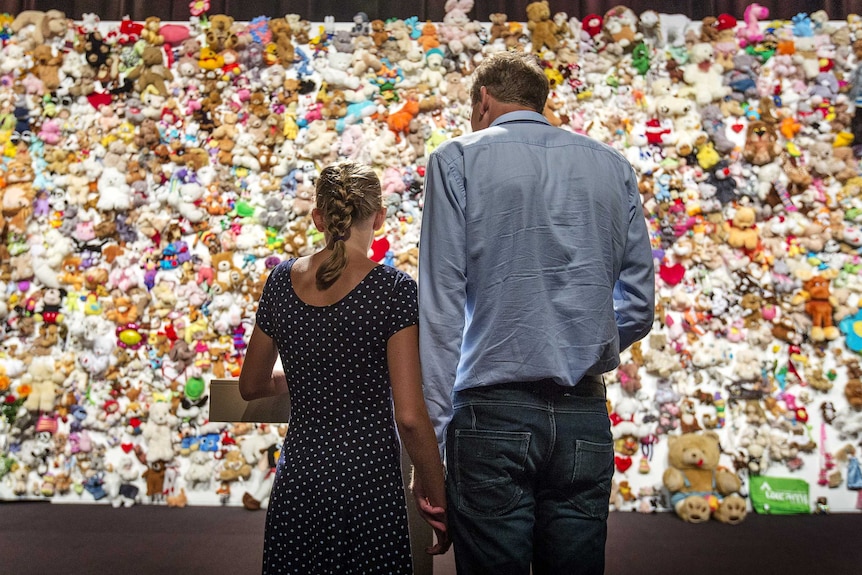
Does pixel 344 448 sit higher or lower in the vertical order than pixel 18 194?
lower

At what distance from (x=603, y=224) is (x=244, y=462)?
2.50m

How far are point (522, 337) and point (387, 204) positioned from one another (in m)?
2.21

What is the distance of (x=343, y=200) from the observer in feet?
4.33

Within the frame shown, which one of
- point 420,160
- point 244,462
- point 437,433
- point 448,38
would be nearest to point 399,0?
point 448,38

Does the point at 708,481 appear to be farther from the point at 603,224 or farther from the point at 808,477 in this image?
the point at 603,224

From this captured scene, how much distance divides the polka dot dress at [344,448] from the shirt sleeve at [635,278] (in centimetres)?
45

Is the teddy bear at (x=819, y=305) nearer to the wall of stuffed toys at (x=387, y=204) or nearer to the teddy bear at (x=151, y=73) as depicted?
the wall of stuffed toys at (x=387, y=204)

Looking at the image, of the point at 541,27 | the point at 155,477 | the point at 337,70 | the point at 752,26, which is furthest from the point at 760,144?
the point at 155,477

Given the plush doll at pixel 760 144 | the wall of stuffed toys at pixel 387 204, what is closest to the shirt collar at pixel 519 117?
the wall of stuffed toys at pixel 387 204

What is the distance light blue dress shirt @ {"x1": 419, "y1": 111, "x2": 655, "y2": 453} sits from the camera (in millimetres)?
1264

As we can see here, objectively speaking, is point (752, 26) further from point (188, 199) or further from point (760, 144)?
point (188, 199)

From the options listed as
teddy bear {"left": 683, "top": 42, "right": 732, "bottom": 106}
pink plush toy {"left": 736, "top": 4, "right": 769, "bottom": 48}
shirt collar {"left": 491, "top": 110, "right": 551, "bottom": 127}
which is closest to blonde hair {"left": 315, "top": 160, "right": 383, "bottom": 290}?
shirt collar {"left": 491, "top": 110, "right": 551, "bottom": 127}

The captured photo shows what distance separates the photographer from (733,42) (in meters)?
3.48

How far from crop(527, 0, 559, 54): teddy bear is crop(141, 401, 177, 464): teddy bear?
8.00 feet
